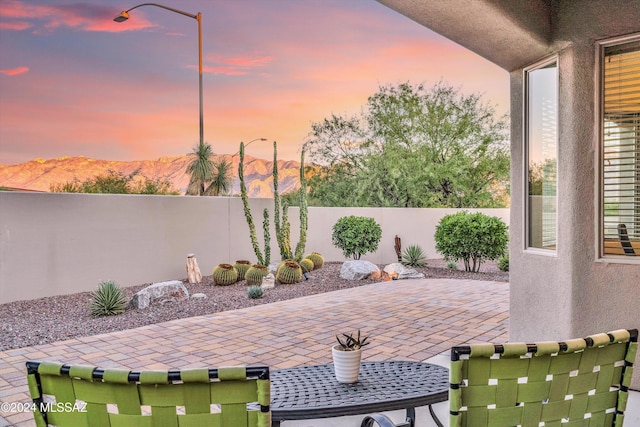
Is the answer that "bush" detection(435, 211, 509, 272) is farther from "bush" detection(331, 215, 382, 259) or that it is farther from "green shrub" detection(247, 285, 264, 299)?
"green shrub" detection(247, 285, 264, 299)

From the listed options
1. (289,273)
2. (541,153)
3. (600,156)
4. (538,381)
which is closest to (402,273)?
(289,273)

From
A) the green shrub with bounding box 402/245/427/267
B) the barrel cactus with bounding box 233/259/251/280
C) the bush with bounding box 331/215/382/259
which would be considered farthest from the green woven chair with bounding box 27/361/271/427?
the green shrub with bounding box 402/245/427/267

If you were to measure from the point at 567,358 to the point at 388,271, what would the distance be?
26.7 feet

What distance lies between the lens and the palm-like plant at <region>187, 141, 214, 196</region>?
13.7 metres

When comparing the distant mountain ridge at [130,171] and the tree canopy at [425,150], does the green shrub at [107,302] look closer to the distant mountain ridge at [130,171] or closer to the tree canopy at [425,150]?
the distant mountain ridge at [130,171]

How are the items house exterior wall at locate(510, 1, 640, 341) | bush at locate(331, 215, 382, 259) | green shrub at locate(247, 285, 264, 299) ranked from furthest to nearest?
bush at locate(331, 215, 382, 259), green shrub at locate(247, 285, 264, 299), house exterior wall at locate(510, 1, 640, 341)

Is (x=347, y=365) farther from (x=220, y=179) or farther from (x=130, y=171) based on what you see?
(x=220, y=179)

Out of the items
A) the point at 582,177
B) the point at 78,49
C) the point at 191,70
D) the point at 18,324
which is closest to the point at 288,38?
the point at 191,70

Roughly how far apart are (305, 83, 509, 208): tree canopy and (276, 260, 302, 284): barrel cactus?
644 cm

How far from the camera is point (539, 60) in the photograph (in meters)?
3.90

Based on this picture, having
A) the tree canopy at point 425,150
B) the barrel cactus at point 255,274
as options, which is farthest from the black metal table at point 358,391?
the tree canopy at point 425,150

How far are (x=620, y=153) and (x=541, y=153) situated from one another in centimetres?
66

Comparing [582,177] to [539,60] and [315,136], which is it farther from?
[315,136]

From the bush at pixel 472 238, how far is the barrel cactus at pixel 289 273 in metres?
3.33
